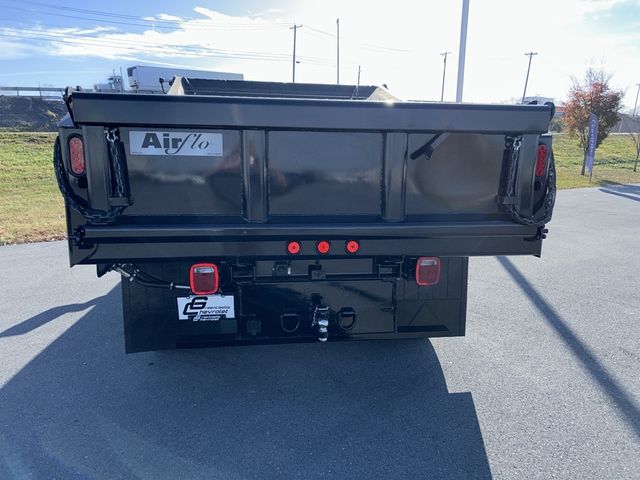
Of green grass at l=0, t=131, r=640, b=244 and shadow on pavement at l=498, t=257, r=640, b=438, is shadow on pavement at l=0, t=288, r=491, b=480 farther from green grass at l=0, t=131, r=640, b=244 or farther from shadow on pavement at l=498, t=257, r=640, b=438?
green grass at l=0, t=131, r=640, b=244

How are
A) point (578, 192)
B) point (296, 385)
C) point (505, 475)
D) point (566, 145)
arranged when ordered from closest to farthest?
point (505, 475) < point (296, 385) < point (578, 192) < point (566, 145)

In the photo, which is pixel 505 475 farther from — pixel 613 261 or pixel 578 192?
pixel 578 192

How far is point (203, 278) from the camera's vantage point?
109 inches

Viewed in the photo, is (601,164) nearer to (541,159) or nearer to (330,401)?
(541,159)

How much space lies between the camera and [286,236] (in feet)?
8.54

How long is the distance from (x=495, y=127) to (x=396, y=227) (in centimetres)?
80

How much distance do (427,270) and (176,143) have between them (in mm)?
1740

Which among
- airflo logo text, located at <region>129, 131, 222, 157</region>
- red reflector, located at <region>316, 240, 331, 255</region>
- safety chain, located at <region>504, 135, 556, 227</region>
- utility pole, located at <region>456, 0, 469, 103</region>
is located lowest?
red reflector, located at <region>316, 240, 331, 255</region>

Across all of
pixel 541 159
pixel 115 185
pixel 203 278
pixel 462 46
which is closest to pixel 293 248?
pixel 203 278

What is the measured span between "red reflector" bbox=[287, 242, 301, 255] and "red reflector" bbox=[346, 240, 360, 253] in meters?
0.30

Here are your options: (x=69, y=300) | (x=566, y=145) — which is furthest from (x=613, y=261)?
(x=566, y=145)

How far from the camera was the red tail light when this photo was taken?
271cm

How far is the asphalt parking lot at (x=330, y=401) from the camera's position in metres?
2.53

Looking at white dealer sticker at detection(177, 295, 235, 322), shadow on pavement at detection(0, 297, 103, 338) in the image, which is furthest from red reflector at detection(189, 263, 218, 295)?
shadow on pavement at detection(0, 297, 103, 338)
